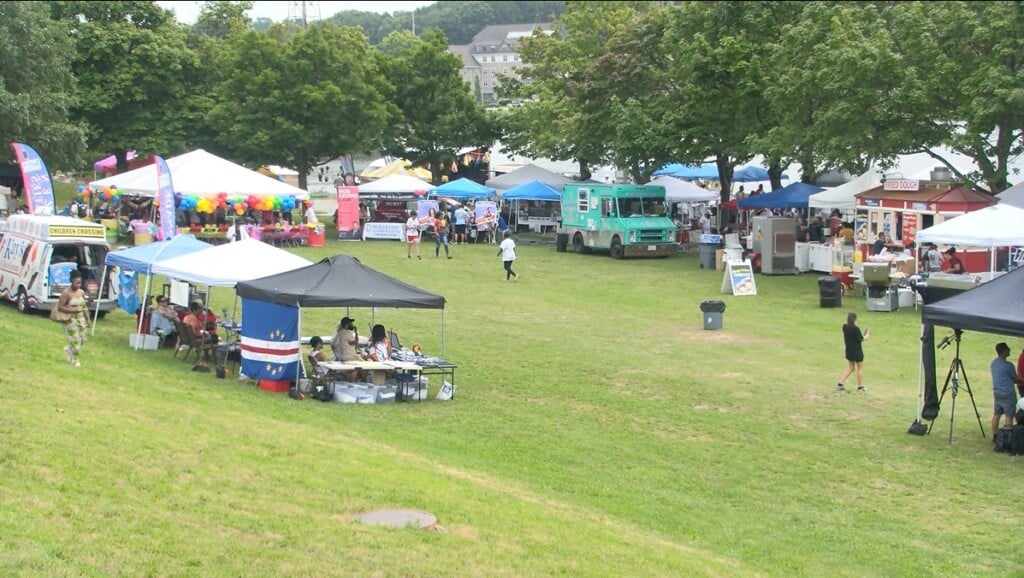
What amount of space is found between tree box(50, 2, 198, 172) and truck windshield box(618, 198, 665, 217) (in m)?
24.2

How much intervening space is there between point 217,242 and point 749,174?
85.9 feet

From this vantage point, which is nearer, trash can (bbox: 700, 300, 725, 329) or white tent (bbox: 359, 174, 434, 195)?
trash can (bbox: 700, 300, 725, 329)

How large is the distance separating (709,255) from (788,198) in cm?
418

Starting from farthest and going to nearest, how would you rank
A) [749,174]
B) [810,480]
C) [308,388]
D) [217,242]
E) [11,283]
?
[749,174], [217,242], [11,283], [308,388], [810,480]

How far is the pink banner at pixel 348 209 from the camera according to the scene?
4731 centimetres

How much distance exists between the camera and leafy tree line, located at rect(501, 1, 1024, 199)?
31969 millimetres

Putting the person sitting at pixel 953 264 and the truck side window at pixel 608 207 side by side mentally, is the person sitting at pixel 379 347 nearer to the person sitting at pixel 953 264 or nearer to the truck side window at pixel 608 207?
the person sitting at pixel 953 264

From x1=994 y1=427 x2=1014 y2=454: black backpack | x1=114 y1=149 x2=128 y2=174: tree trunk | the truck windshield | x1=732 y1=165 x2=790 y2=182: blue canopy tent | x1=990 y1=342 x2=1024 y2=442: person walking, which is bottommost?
x1=994 y1=427 x2=1014 y2=454: black backpack

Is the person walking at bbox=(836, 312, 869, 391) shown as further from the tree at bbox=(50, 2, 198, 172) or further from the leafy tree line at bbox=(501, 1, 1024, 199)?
the tree at bbox=(50, 2, 198, 172)

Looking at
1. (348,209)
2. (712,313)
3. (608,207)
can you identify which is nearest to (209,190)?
(348,209)

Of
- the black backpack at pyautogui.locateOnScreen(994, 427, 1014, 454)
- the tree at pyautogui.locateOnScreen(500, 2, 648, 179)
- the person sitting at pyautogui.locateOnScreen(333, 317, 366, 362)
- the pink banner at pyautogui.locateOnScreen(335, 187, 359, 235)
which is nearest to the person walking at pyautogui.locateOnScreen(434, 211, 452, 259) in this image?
the pink banner at pyautogui.locateOnScreen(335, 187, 359, 235)

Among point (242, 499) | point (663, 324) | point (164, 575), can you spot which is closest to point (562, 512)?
point (242, 499)

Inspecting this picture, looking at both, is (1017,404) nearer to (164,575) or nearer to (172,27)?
(164,575)

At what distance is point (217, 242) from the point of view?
136ft
